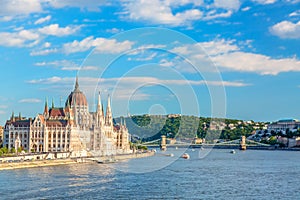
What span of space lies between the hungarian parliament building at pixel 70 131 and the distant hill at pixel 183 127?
47.2 feet

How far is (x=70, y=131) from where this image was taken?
54.7 meters

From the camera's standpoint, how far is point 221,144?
103m

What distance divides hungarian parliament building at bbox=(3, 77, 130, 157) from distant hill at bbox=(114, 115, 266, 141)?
14372 millimetres

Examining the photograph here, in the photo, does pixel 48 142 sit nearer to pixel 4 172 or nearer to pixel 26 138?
pixel 26 138

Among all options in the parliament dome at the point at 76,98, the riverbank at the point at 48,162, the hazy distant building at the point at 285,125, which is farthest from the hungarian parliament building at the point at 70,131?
the hazy distant building at the point at 285,125

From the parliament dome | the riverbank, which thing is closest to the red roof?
the riverbank

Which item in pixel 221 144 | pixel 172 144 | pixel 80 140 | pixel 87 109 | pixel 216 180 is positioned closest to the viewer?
pixel 216 180

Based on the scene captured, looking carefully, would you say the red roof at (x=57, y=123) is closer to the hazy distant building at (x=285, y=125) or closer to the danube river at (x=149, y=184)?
the danube river at (x=149, y=184)

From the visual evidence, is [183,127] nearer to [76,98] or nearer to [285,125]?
[285,125]

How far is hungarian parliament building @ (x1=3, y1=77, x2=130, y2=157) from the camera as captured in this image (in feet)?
176

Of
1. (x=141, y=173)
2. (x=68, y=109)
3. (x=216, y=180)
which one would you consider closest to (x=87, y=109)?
(x=68, y=109)

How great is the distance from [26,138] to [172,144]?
42875 mm

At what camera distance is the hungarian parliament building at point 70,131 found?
176 ft

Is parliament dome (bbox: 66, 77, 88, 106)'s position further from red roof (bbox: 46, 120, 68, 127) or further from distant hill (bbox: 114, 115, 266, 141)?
distant hill (bbox: 114, 115, 266, 141)
